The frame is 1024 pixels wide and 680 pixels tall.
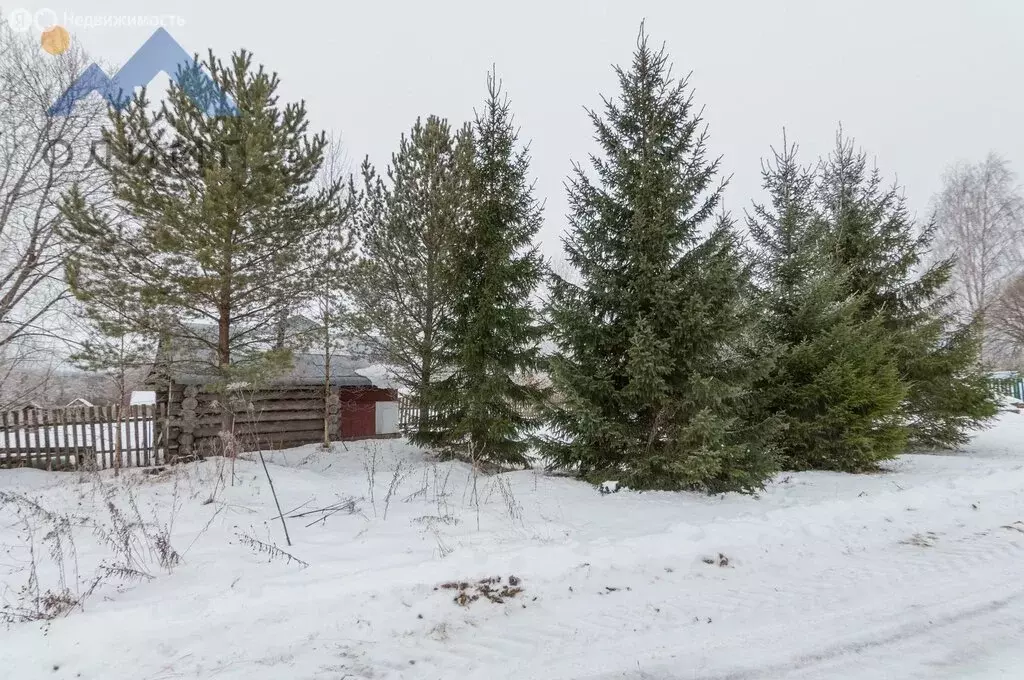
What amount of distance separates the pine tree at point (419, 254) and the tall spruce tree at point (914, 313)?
849 centimetres

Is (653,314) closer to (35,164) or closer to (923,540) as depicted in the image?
(923,540)

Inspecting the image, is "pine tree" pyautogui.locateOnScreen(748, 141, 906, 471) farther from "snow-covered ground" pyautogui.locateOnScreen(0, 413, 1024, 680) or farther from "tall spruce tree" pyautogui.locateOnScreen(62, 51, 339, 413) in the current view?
"tall spruce tree" pyautogui.locateOnScreen(62, 51, 339, 413)

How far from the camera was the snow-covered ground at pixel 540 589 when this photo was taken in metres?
2.92

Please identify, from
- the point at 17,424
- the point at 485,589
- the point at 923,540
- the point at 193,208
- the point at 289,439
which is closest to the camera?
the point at 485,589

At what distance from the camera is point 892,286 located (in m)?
12.4

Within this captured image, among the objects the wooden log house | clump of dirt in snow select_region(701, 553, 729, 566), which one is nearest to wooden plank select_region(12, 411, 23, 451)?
the wooden log house

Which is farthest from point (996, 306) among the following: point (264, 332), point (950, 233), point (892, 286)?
point (264, 332)

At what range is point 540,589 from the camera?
3859 mm

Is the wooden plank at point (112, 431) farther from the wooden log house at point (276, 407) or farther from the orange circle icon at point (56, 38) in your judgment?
the orange circle icon at point (56, 38)

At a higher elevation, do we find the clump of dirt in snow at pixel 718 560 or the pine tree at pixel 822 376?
the pine tree at pixel 822 376

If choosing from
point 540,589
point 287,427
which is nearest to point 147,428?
point 287,427

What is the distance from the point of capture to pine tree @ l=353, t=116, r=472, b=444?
34.5 ft

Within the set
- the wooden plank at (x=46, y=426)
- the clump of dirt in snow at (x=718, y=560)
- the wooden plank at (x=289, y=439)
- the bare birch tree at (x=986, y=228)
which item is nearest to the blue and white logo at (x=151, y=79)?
the wooden plank at (x=46, y=426)

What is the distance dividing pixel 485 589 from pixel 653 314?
4.57 meters
